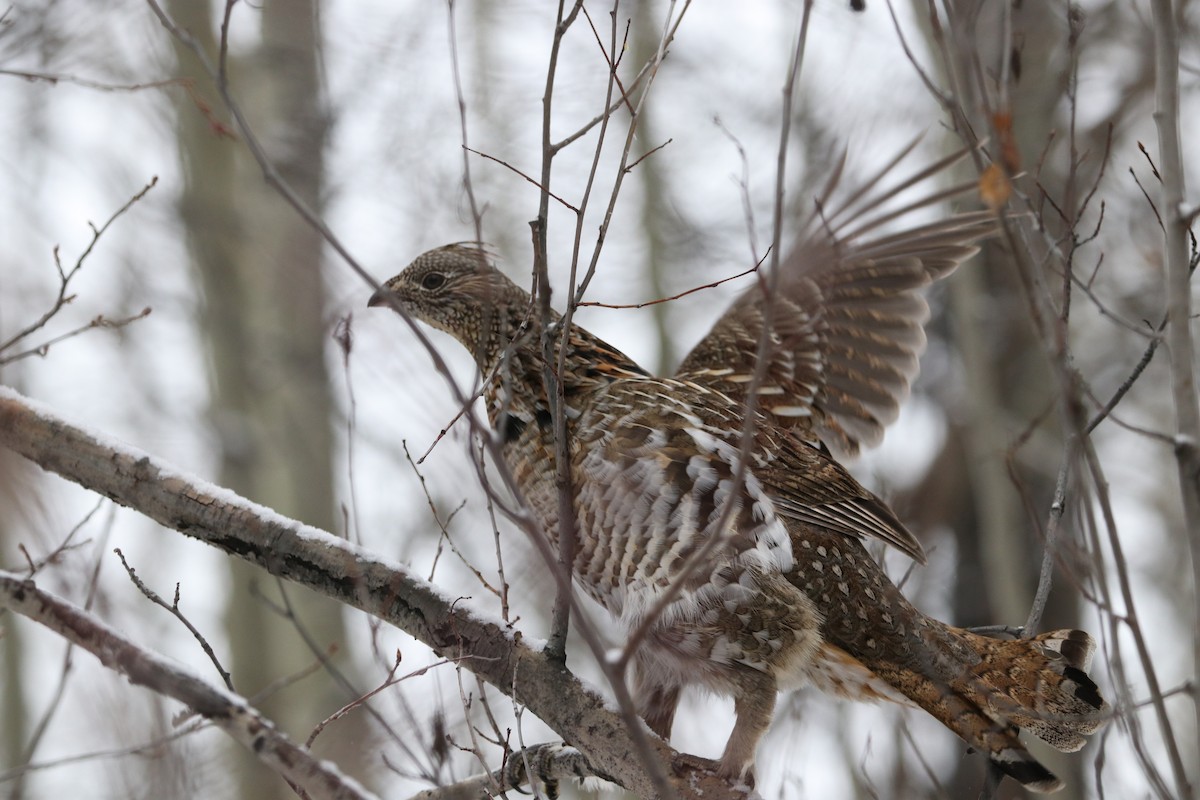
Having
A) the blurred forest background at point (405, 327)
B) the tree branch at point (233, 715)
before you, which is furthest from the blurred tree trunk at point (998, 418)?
the tree branch at point (233, 715)

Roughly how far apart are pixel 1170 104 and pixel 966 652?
1.84m

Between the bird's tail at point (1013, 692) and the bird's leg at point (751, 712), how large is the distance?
1.35 ft

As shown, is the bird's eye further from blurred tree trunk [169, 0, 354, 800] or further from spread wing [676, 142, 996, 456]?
blurred tree trunk [169, 0, 354, 800]

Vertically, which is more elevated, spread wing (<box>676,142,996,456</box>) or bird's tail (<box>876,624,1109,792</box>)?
spread wing (<box>676,142,996,456</box>)

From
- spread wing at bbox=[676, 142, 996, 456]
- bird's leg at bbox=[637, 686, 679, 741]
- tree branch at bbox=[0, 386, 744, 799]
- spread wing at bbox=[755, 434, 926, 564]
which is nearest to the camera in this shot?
tree branch at bbox=[0, 386, 744, 799]

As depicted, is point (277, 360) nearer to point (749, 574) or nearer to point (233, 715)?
point (749, 574)

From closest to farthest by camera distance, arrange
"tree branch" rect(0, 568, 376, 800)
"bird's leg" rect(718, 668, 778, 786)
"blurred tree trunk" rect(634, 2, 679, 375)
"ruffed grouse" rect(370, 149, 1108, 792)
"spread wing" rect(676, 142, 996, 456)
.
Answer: "tree branch" rect(0, 568, 376, 800) < "ruffed grouse" rect(370, 149, 1108, 792) < "bird's leg" rect(718, 668, 778, 786) < "spread wing" rect(676, 142, 996, 456) < "blurred tree trunk" rect(634, 2, 679, 375)

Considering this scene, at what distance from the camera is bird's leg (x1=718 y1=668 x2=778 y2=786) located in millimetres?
3516

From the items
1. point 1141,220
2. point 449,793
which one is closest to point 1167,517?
point 1141,220

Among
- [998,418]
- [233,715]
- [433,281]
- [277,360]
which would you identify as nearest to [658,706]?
[433,281]

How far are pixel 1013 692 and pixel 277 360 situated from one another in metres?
5.57

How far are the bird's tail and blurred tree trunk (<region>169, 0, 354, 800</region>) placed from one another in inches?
170

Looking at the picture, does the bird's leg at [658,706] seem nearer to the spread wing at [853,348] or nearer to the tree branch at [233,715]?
the spread wing at [853,348]

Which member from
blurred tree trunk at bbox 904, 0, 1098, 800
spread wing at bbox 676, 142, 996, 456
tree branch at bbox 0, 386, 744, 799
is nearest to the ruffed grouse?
tree branch at bbox 0, 386, 744, 799
